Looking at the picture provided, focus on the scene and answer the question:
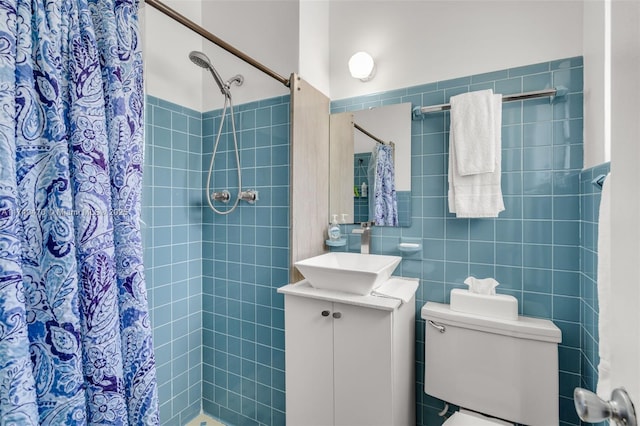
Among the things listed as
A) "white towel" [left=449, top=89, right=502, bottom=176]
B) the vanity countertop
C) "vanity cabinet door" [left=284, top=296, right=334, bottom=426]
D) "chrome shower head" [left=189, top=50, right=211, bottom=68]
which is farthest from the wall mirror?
"chrome shower head" [left=189, top=50, right=211, bottom=68]

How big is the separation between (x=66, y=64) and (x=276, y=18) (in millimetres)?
A: 1348

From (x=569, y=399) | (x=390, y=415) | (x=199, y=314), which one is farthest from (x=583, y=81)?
(x=199, y=314)

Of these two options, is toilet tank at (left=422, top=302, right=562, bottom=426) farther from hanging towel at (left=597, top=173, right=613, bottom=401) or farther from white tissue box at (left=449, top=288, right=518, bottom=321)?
hanging towel at (left=597, top=173, right=613, bottom=401)

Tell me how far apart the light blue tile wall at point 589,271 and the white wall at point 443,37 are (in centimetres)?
64

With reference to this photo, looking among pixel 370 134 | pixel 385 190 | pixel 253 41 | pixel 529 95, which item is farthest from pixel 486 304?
pixel 253 41

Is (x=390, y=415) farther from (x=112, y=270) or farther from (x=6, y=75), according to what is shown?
(x=6, y=75)

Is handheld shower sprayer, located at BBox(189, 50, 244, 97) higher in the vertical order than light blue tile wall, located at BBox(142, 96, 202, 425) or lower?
higher

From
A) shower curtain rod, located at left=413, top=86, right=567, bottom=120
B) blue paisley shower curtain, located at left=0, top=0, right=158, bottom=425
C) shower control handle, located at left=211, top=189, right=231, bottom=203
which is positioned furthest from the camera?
shower control handle, located at left=211, top=189, right=231, bottom=203

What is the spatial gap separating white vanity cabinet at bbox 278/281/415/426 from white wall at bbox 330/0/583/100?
1.26 meters

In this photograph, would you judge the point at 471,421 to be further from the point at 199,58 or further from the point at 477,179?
the point at 199,58

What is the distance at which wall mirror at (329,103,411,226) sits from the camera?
1.77 meters

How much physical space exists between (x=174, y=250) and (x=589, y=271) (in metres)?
2.14

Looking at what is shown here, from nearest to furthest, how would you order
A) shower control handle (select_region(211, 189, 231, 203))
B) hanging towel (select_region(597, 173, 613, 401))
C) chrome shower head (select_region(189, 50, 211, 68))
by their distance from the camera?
1. hanging towel (select_region(597, 173, 613, 401))
2. chrome shower head (select_region(189, 50, 211, 68))
3. shower control handle (select_region(211, 189, 231, 203))

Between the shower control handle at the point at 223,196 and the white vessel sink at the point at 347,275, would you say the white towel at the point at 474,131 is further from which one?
the shower control handle at the point at 223,196
